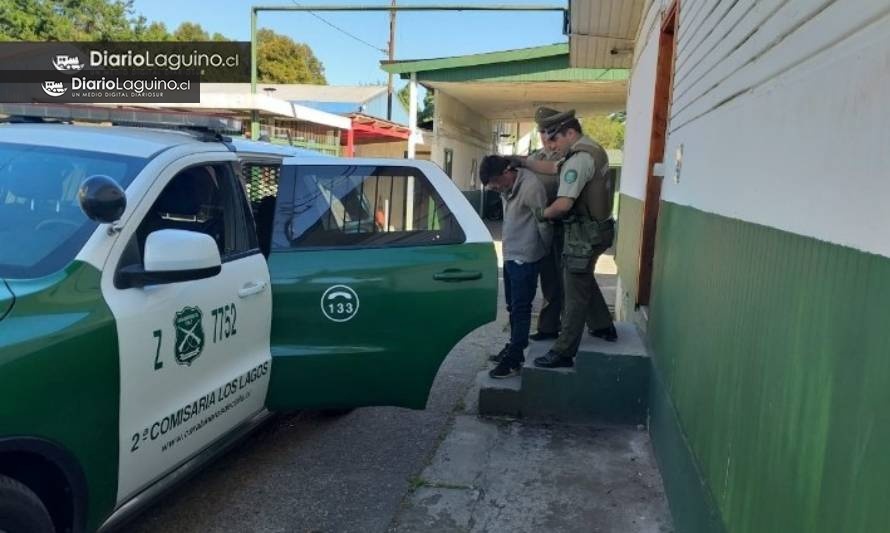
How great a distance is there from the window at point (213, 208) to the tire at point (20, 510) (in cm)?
122

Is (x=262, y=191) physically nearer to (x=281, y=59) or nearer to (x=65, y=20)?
(x=65, y=20)

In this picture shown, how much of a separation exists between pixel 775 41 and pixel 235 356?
250 cm

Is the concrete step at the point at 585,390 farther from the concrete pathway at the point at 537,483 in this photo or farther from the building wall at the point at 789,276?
the building wall at the point at 789,276

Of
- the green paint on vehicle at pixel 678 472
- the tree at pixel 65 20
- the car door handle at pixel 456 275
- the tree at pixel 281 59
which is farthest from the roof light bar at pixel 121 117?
the tree at pixel 281 59

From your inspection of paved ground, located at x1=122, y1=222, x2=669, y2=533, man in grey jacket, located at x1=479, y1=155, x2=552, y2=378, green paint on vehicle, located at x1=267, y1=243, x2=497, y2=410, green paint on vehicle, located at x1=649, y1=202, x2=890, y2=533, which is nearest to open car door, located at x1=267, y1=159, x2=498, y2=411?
green paint on vehicle, located at x1=267, y1=243, x2=497, y2=410

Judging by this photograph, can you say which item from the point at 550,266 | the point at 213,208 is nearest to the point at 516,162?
the point at 550,266

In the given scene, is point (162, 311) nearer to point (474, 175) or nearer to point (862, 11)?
point (862, 11)

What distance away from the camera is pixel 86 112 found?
379 cm

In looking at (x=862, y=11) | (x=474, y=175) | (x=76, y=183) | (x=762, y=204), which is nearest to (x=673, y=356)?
(x=762, y=204)

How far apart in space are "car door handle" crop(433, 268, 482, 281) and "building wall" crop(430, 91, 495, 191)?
486 inches

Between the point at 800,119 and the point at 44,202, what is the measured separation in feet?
8.85

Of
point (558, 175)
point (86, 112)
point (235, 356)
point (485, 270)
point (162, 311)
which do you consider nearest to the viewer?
point (162, 311)

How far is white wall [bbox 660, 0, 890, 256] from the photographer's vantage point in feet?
5.17

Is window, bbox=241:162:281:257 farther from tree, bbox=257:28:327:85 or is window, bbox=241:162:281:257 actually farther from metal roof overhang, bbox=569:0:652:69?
tree, bbox=257:28:327:85
